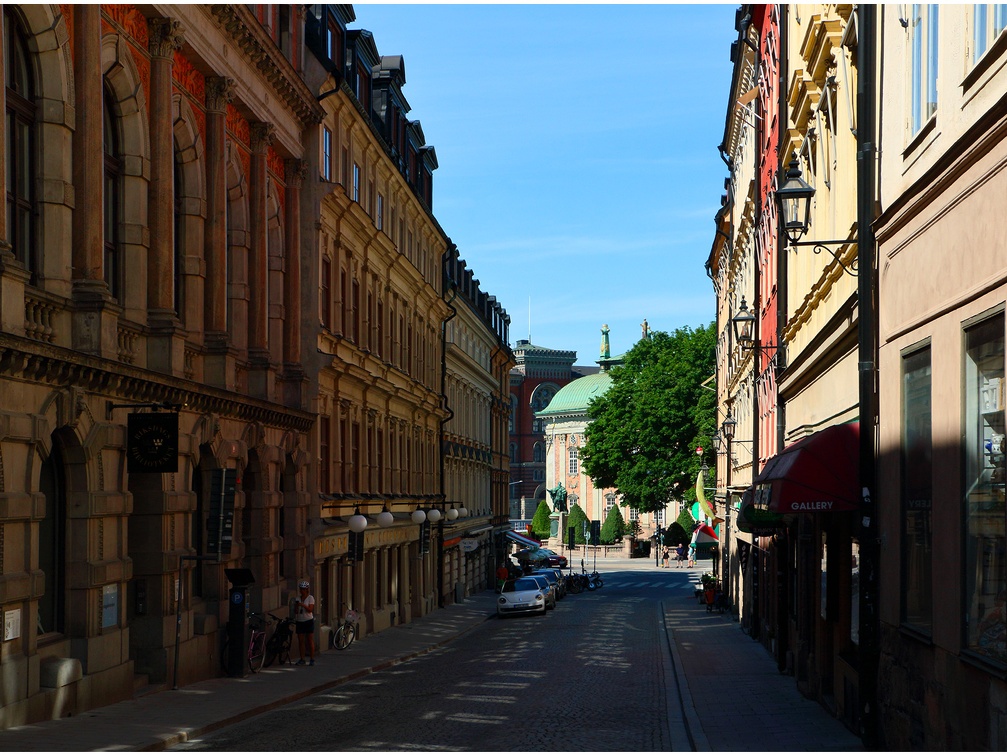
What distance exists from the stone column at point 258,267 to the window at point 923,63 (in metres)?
17.7

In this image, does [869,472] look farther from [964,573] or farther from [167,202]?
[167,202]

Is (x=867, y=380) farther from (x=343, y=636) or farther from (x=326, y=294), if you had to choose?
(x=326, y=294)

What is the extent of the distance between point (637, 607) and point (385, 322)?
19.3 meters

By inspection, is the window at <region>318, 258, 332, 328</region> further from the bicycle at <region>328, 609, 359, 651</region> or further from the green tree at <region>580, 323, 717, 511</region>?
the green tree at <region>580, 323, 717, 511</region>

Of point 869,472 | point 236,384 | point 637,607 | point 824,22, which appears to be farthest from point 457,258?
point 869,472

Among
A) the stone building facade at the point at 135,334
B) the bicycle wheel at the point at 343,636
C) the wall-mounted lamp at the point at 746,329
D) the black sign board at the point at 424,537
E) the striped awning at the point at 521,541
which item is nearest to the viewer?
the stone building facade at the point at 135,334

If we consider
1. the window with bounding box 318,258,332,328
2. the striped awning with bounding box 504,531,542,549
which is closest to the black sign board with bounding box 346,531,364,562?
the window with bounding box 318,258,332,328

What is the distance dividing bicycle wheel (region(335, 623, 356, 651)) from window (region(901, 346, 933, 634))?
21586mm

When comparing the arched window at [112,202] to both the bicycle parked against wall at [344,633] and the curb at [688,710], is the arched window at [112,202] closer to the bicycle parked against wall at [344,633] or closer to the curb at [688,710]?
the curb at [688,710]

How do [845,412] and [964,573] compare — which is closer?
[964,573]

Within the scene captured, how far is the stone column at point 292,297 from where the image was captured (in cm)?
3127

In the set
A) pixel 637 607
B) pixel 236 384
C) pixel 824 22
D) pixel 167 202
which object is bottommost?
pixel 637 607

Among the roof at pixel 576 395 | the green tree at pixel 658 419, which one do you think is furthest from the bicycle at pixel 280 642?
the roof at pixel 576 395

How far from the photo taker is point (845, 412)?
17.8 m
